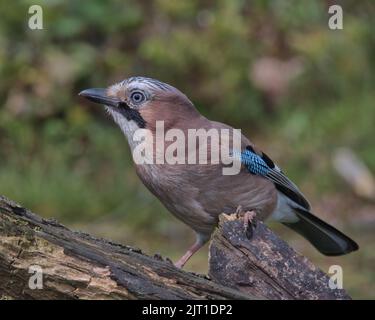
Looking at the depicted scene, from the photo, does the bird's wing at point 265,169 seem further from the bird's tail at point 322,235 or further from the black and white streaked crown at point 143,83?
the black and white streaked crown at point 143,83

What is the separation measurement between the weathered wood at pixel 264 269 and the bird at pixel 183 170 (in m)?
0.50

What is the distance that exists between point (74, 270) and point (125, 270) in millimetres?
179

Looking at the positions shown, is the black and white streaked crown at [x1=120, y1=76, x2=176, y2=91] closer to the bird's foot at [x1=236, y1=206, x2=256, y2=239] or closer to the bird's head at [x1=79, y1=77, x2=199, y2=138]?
the bird's head at [x1=79, y1=77, x2=199, y2=138]

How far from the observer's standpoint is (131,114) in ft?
13.7

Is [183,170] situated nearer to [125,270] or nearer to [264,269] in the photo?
[264,269]

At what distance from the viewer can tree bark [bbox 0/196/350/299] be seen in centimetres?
310

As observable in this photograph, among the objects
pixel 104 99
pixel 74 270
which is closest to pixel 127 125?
pixel 104 99

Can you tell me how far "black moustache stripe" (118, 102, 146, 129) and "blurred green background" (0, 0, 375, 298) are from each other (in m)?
2.26

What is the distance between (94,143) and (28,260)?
4044 millimetres

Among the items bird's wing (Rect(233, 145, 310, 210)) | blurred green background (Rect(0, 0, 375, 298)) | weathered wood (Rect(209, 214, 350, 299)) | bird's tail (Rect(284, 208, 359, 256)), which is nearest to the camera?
weathered wood (Rect(209, 214, 350, 299))

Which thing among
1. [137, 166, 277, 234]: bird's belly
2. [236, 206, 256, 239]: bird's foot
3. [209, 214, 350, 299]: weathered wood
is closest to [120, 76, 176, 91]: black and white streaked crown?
[137, 166, 277, 234]: bird's belly

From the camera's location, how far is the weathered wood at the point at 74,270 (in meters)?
3.09

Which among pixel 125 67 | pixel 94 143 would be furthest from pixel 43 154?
pixel 125 67

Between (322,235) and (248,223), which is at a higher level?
(322,235)
